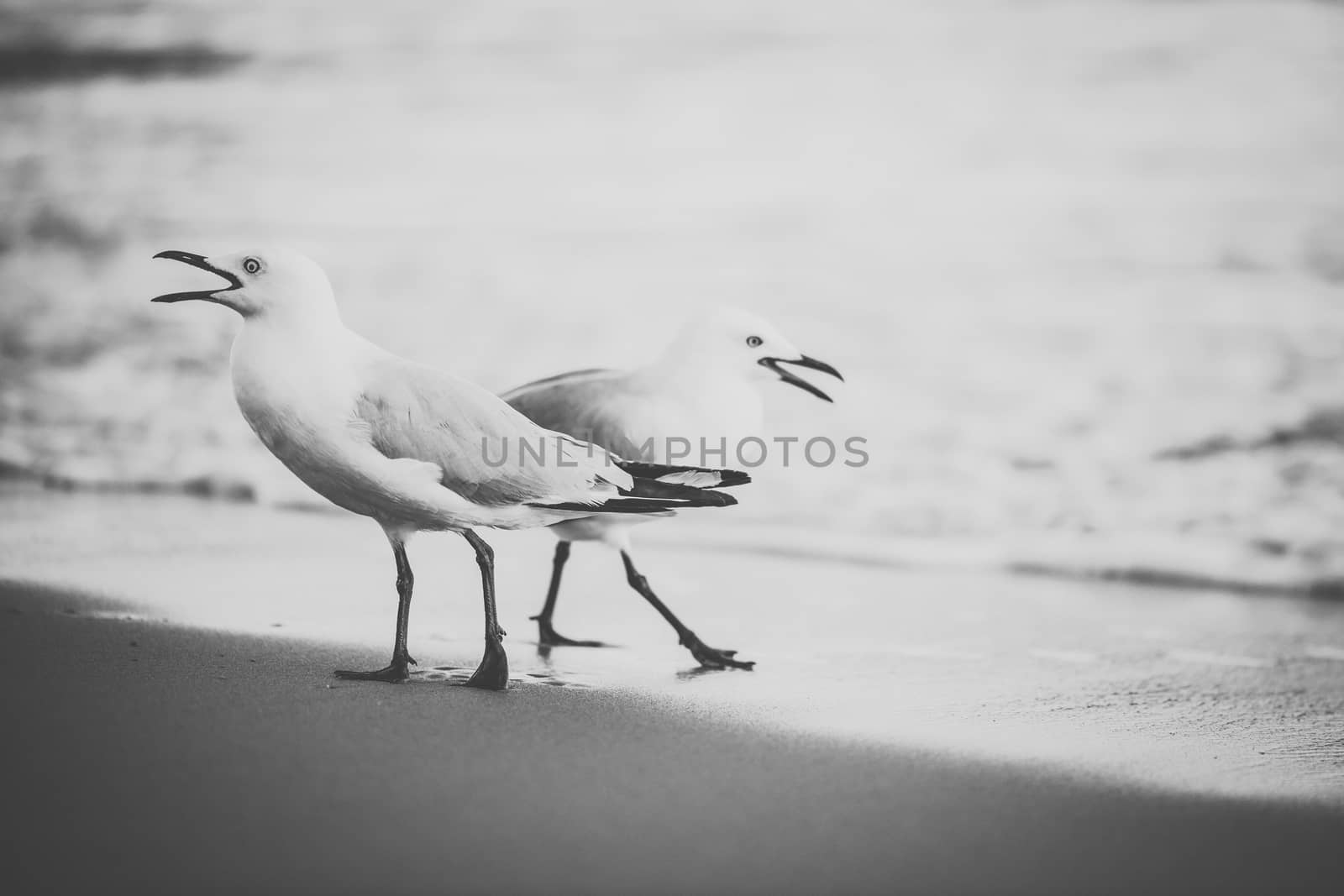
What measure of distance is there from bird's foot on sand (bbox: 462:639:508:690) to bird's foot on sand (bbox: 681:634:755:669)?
68 centimetres

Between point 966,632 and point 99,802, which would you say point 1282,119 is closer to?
point 966,632

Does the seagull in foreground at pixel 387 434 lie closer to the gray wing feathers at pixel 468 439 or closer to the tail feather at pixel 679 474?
the gray wing feathers at pixel 468 439

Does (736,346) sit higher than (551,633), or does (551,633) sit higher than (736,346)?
(736,346)

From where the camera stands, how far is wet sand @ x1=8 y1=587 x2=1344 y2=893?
1.99 meters

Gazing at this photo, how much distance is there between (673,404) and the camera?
3762 millimetres

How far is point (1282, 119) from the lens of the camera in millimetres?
10664

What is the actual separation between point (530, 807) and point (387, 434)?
3.42 feet

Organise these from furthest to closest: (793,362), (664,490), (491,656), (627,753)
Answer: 1. (793,362)
2. (664,490)
3. (491,656)
4. (627,753)

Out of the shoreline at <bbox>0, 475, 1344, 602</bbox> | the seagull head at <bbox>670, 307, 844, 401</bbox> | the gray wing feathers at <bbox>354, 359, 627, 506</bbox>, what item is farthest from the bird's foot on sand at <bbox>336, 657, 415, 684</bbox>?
the shoreline at <bbox>0, 475, 1344, 602</bbox>

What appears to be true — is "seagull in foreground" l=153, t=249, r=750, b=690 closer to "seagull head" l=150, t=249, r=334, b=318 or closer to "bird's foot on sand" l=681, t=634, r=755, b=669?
"seagull head" l=150, t=249, r=334, b=318

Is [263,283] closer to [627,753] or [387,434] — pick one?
[387,434]

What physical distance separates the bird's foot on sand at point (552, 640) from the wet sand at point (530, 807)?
0.74 metres

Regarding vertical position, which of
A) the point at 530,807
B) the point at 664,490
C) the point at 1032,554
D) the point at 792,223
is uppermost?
the point at 792,223

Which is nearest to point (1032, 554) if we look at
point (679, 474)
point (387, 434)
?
point (679, 474)
